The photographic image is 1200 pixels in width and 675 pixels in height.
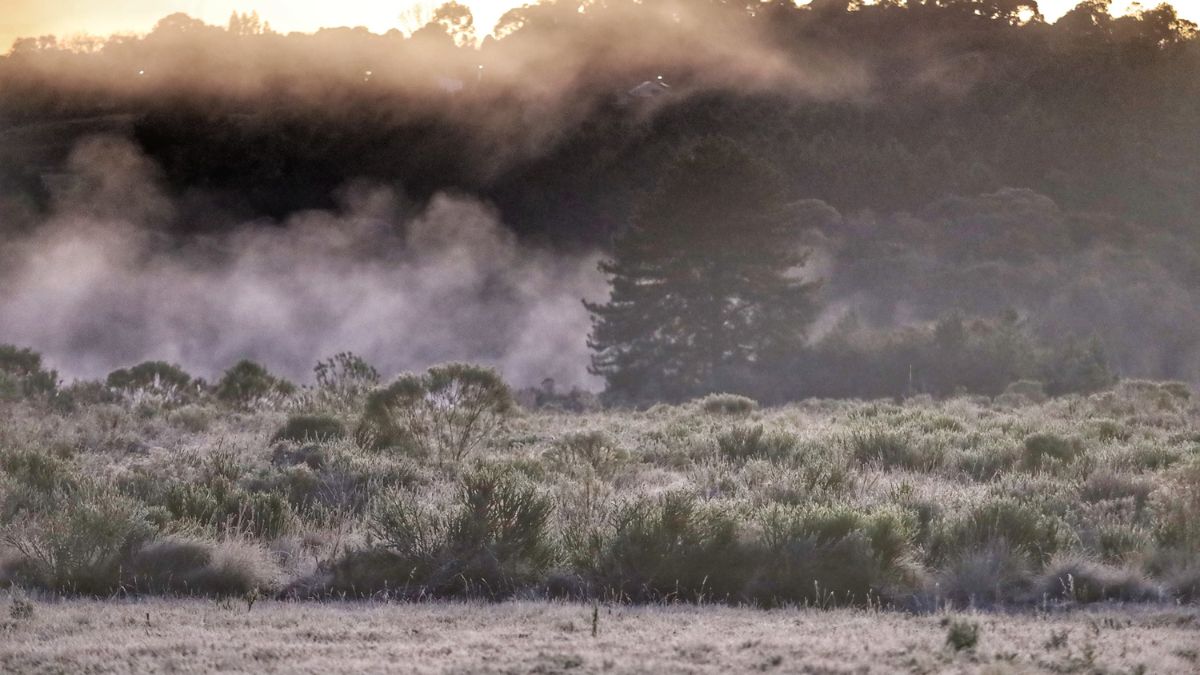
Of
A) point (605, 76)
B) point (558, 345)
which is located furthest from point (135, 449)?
point (605, 76)

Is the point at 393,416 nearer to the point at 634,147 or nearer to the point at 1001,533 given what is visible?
the point at 1001,533

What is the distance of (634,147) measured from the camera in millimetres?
72000

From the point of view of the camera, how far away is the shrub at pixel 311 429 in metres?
17.7

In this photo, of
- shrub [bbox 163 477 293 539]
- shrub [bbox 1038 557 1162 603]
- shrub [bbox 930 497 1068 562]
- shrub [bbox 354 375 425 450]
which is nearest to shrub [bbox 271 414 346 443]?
shrub [bbox 354 375 425 450]

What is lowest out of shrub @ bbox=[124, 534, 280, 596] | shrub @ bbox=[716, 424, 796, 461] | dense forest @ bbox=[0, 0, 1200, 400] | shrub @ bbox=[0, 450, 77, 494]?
shrub @ bbox=[124, 534, 280, 596]

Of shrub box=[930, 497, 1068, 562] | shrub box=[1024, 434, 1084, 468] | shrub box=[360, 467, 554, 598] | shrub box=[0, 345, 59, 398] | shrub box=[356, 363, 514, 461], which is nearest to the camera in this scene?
shrub box=[360, 467, 554, 598]

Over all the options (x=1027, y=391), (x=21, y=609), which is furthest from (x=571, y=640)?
(x=1027, y=391)

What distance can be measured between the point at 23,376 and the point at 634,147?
48.4 meters

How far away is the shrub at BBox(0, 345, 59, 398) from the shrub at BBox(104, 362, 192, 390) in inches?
46.2

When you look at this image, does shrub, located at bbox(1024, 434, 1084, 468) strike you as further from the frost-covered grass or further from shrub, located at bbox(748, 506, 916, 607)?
shrub, located at bbox(748, 506, 916, 607)

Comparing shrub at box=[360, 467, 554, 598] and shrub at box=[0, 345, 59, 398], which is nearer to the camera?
shrub at box=[360, 467, 554, 598]

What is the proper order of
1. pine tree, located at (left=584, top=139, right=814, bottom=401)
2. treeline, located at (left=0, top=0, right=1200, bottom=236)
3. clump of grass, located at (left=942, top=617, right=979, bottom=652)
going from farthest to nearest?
treeline, located at (left=0, top=0, right=1200, bottom=236) → pine tree, located at (left=584, top=139, right=814, bottom=401) → clump of grass, located at (left=942, top=617, right=979, bottom=652)

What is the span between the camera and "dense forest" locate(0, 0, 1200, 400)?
192ft

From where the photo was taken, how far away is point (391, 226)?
6962 cm
